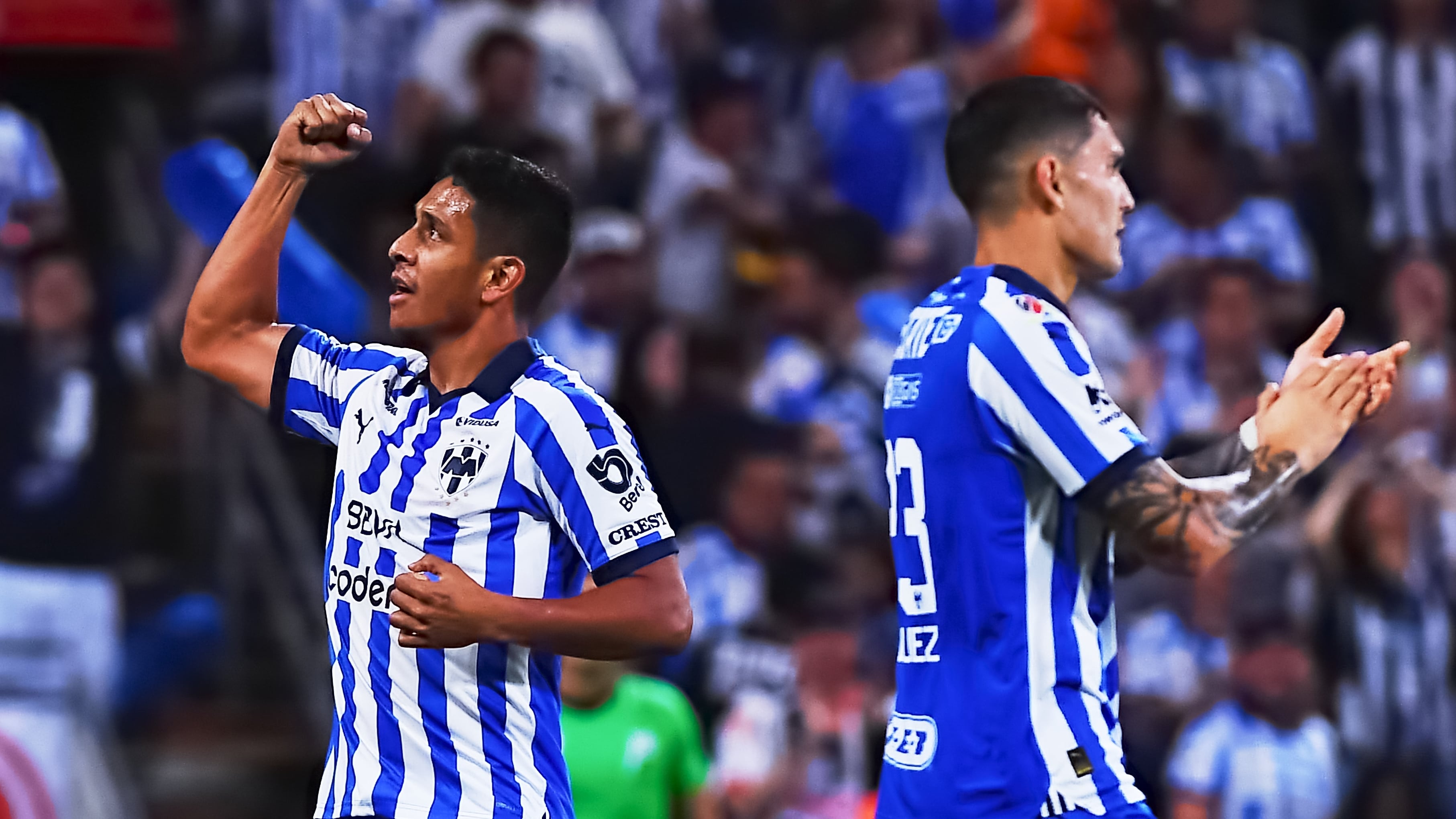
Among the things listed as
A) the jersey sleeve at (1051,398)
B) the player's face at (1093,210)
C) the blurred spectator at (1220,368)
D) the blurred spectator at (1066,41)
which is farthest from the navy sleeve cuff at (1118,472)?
the blurred spectator at (1066,41)

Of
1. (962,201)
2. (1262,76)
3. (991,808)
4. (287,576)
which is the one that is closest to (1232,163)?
(1262,76)

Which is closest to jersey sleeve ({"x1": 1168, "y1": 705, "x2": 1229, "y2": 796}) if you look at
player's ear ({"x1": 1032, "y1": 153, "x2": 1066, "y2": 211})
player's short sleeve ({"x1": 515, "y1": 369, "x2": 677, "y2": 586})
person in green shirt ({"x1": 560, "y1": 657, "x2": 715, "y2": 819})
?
person in green shirt ({"x1": 560, "y1": 657, "x2": 715, "y2": 819})

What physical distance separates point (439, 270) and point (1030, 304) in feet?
4.30

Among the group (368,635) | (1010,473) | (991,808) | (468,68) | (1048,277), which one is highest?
(468,68)

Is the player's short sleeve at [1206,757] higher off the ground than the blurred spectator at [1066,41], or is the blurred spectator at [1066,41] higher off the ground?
the blurred spectator at [1066,41]

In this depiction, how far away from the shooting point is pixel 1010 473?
3977mm

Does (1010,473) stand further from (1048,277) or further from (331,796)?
(331,796)

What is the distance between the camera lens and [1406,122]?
37.9 ft

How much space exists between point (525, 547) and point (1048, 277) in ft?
4.30

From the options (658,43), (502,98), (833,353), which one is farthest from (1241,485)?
(658,43)

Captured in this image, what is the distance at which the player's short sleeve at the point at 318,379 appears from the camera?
4367 mm

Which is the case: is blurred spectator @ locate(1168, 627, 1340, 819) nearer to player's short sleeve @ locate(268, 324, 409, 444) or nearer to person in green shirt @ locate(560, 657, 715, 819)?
person in green shirt @ locate(560, 657, 715, 819)

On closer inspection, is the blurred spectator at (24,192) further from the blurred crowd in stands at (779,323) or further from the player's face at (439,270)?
the player's face at (439,270)

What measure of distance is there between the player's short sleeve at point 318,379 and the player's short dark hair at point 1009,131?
1389 mm
